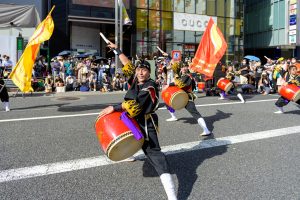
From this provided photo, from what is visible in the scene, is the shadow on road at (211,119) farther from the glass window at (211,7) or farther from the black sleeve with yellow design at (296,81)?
the glass window at (211,7)

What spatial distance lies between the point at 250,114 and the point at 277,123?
1.40 meters

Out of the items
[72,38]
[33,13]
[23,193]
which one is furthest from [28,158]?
[72,38]

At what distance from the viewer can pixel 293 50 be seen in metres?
34.9

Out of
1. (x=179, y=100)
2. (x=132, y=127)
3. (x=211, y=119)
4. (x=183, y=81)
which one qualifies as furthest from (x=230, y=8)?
(x=132, y=127)

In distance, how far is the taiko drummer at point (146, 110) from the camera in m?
3.66

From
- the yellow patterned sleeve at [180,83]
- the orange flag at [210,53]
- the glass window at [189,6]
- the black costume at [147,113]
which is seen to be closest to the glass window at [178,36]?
the glass window at [189,6]

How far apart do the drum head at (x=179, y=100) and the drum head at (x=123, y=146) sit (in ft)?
9.55

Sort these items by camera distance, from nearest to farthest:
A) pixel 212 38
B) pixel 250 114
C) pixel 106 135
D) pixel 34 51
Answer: pixel 106 135 < pixel 34 51 < pixel 250 114 < pixel 212 38

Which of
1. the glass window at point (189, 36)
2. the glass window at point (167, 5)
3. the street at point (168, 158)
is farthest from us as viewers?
the glass window at point (189, 36)

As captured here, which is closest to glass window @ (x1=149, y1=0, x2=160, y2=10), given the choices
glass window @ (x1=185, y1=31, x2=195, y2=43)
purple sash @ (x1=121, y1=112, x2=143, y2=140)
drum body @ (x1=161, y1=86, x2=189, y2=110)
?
glass window @ (x1=185, y1=31, x2=195, y2=43)

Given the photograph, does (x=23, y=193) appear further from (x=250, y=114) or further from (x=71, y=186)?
(x=250, y=114)

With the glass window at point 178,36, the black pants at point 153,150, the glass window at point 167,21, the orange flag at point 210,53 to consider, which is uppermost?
the glass window at point 167,21

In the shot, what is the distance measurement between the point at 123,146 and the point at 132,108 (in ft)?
1.45

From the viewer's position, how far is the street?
3.84 meters
